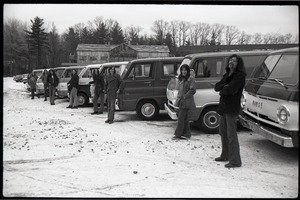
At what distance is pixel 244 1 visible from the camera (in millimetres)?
3795

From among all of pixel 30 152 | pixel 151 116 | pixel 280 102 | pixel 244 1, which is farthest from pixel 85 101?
pixel 244 1

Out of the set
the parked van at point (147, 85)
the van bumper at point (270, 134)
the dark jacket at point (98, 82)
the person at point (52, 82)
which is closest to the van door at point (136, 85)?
the parked van at point (147, 85)

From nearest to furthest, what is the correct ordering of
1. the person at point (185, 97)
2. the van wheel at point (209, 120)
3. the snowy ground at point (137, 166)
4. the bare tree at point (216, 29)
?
the snowy ground at point (137, 166)
the bare tree at point (216, 29)
the person at point (185, 97)
the van wheel at point (209, 120)

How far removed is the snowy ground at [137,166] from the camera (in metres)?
4.53

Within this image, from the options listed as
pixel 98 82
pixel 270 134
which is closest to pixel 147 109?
pixel 98 82

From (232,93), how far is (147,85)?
17.0ft

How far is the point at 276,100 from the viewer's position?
5520mm

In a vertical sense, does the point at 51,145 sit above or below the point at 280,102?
below

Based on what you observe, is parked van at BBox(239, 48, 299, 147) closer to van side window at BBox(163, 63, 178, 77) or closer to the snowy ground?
the snowy ground

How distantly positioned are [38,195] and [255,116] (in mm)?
4395

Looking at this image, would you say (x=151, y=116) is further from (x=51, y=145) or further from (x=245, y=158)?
(x=245, y=158)

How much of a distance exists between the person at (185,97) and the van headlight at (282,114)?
237 centimetres

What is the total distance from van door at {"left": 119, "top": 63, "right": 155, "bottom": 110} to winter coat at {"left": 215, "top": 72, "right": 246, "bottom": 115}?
4890mm

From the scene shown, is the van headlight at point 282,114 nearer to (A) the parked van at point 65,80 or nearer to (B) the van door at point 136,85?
(B) the van door at point 136,85
